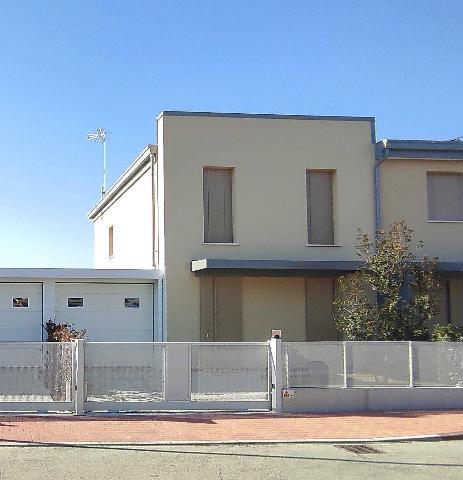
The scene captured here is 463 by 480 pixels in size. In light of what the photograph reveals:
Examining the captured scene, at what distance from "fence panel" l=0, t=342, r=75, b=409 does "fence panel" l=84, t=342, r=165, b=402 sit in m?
0.41

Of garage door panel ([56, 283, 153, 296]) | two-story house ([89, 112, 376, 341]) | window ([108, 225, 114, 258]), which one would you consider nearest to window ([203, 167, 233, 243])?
two-story house ([89, 112, 376, 341])

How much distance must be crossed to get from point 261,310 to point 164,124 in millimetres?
5538

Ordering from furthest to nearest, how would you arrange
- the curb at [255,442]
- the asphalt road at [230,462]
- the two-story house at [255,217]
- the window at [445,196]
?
the window at [445,196]
the two-story house at [255,217]
the curb at [255,442]
the asphalt road at [230,462]

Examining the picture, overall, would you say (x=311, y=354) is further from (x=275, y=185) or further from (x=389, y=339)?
(x=275, y=185)

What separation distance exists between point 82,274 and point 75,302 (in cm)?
84

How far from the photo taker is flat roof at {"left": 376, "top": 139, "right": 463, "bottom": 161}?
21.9 meters

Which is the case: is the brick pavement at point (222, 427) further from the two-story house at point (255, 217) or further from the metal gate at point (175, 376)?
the two-story house at point (255, 217)

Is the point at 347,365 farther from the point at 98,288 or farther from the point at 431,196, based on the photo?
the point at 431,196

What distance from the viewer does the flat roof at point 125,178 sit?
22170 millimetres

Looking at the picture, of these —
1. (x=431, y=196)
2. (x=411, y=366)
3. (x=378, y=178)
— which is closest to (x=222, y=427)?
(x=411, y=366)

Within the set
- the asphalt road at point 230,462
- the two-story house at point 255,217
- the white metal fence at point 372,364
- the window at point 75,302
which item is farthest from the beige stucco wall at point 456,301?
the window at point 75,302

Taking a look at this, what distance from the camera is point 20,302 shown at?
20.6 meters

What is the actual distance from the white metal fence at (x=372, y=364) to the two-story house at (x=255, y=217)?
458cm

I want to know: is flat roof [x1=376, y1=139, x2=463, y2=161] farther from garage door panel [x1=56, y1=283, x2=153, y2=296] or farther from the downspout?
garage door panel [x1=56, y1=283, x2=153, y2=296]
